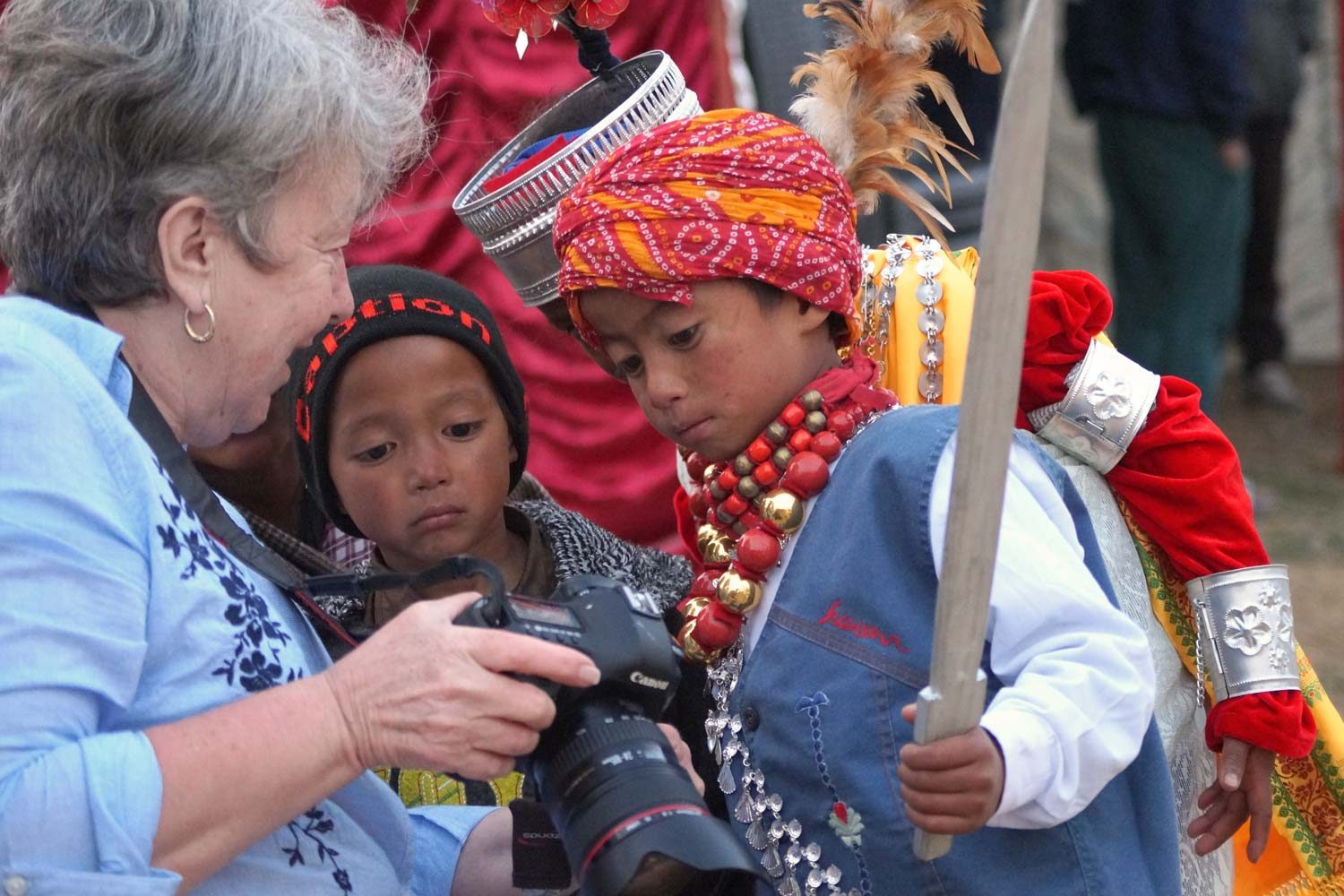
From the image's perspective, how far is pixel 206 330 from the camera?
66.7 inches

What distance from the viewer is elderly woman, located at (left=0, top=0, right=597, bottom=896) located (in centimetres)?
141

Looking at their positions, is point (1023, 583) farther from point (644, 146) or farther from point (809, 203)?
point (644, 146)

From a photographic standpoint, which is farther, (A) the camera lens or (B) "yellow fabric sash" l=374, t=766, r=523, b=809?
(B) "yellow fabric sash" l=374, t=766, r=523, b=809

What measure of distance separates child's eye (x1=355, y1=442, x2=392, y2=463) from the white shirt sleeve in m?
0.94

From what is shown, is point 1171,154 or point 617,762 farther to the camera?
point 1171,154

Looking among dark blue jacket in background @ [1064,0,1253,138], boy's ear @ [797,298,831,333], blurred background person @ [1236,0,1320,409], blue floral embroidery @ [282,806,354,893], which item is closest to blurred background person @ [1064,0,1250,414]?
dark blue jacket in background @ [1064,0,1253,138]

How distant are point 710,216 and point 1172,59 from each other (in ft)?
13.9

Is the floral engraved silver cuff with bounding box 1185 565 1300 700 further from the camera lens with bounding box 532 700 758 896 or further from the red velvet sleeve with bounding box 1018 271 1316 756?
the camera lens with bounding box 532 700 758 896

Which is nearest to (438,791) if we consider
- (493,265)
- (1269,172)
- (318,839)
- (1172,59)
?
(318,839)

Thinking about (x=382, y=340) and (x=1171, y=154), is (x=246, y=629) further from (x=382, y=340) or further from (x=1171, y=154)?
(x=1171, y=154)

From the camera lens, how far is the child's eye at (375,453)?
236 centimetres

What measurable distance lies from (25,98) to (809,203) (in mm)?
916

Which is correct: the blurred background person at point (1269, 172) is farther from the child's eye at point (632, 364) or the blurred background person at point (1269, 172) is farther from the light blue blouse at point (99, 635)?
the light blue blouse at point (99, 635)

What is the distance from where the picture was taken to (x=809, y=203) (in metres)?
1.99
